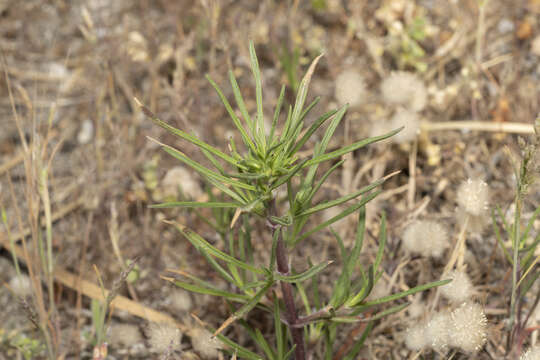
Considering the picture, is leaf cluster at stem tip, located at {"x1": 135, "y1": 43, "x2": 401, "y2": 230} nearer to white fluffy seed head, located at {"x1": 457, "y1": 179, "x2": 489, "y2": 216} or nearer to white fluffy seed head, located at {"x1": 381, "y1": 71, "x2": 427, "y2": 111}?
white fluffy seed head, located at {"x1": 457, "y1": 179, "x2": 489, "y2": 216}

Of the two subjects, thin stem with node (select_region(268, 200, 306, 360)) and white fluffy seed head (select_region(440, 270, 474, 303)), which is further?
white fluffy seed head (select_region(440, 270, 474, 303))

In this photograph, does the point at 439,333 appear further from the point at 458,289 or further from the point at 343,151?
the point at 343,151

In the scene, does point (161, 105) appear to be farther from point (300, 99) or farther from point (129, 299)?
point (300, 99)

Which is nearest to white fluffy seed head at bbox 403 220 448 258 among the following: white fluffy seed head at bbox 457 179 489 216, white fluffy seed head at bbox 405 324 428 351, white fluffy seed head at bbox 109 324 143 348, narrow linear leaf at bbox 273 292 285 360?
white fluffy seed head at bbox 457 179 489 216

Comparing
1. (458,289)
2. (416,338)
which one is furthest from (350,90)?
(416,338)

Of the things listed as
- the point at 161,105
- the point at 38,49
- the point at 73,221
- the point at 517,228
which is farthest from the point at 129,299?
the point at 38,49
